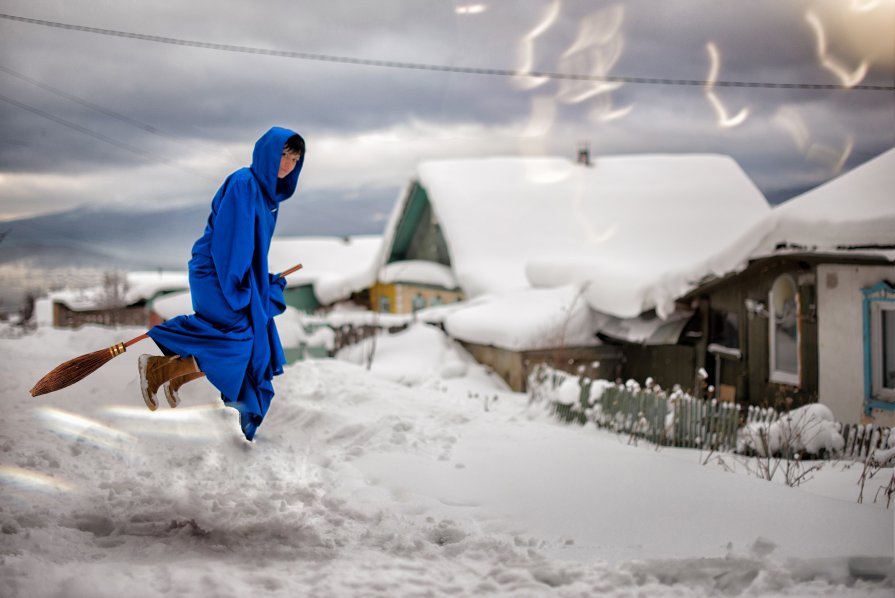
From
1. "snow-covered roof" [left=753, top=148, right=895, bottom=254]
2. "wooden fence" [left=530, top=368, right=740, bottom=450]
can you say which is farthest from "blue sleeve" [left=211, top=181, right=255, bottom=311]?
"snow-covered roof" [left=753, top=148, right=895, bottom=254]

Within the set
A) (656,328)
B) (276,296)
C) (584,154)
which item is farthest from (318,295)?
(276,296)

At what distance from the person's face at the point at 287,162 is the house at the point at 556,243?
7270 mm

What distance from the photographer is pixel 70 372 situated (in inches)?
111

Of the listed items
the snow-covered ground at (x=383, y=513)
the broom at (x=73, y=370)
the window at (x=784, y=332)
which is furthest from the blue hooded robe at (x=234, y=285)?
the window at (x=784, y=332)

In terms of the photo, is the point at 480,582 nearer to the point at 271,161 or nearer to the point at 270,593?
the point at 270,593

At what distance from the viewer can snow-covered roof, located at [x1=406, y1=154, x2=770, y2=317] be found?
50.2 ft

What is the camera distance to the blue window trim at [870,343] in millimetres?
7143

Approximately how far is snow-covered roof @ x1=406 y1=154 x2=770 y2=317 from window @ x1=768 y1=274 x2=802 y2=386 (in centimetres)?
345

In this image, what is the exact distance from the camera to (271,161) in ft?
9.96

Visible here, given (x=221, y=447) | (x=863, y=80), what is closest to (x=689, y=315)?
(x=863, y=80)

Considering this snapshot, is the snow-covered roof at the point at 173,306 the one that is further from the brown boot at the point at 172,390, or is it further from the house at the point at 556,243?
the brown boot at the point at 172,390

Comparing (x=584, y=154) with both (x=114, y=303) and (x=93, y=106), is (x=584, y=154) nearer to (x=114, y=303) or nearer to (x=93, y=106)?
(x=93, y=106)

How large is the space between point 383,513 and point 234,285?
125 centimetres

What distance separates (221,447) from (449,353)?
9.25 metres
